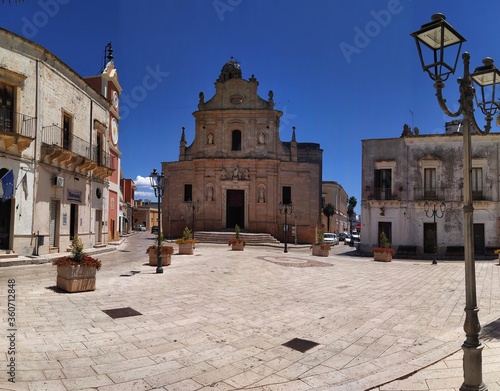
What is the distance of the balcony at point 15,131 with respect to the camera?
13.3 m

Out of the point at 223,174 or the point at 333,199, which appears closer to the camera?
the point at 223,174

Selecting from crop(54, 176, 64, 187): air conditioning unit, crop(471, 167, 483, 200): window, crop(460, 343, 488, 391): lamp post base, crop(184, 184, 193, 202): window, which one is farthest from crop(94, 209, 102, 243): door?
crop(471, 167, 483, 200): window

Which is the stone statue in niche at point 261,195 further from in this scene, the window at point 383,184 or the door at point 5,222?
the door at point 5,222

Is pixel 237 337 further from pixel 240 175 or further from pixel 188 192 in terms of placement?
pixel 188 192

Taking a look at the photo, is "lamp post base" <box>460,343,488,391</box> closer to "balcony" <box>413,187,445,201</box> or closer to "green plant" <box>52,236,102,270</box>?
"green plant" <box>52,236,102,270</box>

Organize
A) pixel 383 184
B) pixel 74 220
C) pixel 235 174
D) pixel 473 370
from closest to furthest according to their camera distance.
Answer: pixel 473 370 → pixel 74 220 → pixel 383 184 → pixel 235 174

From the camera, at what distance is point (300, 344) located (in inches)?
226

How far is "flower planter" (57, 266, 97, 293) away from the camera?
8422 mm

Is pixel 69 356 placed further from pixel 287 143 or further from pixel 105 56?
pixel 287 143

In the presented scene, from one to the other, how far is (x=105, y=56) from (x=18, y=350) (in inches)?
1051

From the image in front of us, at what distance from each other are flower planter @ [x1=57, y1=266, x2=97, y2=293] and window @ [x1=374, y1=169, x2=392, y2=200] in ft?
77.3

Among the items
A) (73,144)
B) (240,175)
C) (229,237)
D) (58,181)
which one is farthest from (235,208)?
(58,181)

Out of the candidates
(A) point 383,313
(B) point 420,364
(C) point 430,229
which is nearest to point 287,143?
(C) point 430,229

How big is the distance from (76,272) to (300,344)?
563 centimetres
